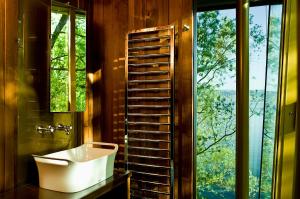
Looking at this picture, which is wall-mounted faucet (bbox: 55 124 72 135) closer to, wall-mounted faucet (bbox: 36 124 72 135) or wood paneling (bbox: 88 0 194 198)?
wall-mounted faucet (bbox: 36 124 72 135)

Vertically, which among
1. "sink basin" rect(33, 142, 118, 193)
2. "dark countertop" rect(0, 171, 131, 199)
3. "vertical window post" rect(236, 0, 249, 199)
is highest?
"vertical window post" rect(236, 0, 249, 199)

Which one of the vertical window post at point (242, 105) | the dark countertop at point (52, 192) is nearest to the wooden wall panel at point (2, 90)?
the dark countertop at point (52, 192)

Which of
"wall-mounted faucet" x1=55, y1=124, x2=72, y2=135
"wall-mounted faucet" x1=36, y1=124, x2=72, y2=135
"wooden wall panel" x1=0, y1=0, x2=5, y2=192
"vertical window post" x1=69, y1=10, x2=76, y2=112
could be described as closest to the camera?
"wooden wall panel" x1=0, y1=0, x2=5, y2=192

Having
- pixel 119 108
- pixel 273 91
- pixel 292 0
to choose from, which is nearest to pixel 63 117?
pixel 119 108

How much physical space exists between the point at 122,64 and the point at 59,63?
600 mm

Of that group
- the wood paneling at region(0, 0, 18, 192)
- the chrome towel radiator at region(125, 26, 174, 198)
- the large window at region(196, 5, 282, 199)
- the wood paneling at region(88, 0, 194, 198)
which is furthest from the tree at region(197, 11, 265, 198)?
the wood paneling at region(0, 0, 18, 192)

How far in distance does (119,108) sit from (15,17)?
1.19 metres

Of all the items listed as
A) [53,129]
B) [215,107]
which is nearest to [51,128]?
[53,129]

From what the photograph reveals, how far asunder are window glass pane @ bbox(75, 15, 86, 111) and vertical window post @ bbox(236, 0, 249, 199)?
2001 millimetres

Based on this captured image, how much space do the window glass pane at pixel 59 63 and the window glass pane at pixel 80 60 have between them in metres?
0.11

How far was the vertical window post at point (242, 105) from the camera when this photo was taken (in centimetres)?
60

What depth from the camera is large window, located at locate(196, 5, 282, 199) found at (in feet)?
6.07

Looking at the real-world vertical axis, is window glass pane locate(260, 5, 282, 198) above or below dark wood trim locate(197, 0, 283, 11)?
below

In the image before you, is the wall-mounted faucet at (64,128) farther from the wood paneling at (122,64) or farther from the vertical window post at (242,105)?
the vertical window post at (242,105)
